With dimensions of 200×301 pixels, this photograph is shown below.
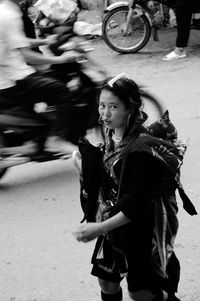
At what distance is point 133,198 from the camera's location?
8.18 ft

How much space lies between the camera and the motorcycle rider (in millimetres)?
4871

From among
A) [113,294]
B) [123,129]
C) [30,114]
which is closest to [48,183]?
[30,114]

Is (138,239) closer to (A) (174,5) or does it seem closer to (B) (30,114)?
(B) (30,114)

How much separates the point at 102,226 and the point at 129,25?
7.22 m

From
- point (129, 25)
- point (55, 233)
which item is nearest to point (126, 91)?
point (55, 233)

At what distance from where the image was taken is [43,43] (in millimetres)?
5250

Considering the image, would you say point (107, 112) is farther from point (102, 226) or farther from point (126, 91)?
point (102, 226)

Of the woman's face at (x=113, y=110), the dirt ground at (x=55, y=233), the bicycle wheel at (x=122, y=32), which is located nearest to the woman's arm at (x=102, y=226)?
the woman's face at (x=113, y=110)

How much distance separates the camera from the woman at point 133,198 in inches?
98.3

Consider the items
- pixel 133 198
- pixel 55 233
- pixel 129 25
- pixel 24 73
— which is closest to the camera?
pixel 133 198

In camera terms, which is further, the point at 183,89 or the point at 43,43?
the point at 183,89

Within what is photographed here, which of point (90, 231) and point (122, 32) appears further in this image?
point (122, 32)

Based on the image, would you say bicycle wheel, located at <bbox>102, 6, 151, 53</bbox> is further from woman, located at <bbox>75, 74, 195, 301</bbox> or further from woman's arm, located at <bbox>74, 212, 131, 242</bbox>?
woman's arm, located at <bbox>74, 212, 131, 242</bbox>

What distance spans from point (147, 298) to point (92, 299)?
0.83 m
